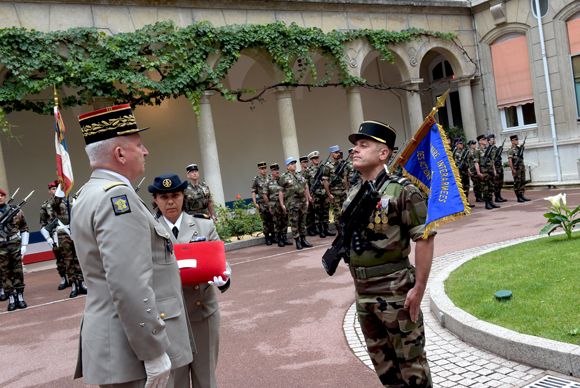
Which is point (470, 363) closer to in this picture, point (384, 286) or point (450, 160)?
point (384, 286)

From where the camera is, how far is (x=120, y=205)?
2.12 metres

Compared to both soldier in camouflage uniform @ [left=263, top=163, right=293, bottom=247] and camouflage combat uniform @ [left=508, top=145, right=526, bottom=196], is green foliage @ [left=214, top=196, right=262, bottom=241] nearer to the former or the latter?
soldier in camouflage uniform @ [left=263, top=163, right=293, bottom=247]

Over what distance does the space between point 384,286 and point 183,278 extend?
1.25 metres

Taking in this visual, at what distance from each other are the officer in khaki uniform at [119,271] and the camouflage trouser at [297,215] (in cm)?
910

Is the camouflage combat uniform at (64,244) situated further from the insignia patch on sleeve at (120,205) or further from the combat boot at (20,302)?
the insignia patch on sleeve at (120,205)

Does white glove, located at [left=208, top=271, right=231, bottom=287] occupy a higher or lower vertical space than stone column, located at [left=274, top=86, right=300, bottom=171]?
lower

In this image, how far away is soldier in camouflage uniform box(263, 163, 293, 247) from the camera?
1207 centimetres

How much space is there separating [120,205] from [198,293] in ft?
4.13

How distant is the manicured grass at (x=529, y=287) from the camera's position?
4035 mm

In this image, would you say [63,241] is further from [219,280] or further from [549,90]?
[549,90]

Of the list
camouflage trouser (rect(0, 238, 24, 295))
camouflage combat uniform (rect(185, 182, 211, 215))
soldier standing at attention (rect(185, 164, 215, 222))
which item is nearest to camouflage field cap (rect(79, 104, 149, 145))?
camouflage trouser (rect(0, 238, 24, 295))

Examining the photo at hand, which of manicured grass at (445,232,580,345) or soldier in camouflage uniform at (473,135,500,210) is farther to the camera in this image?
soldier in camouflage uniform at (473,135,500,210)

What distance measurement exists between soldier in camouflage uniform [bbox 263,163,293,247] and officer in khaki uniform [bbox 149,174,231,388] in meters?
8.48

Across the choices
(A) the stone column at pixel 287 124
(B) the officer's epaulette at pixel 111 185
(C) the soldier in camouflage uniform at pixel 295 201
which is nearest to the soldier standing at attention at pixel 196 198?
(C) the soldier in camouflage uniform at pixel 295 201
